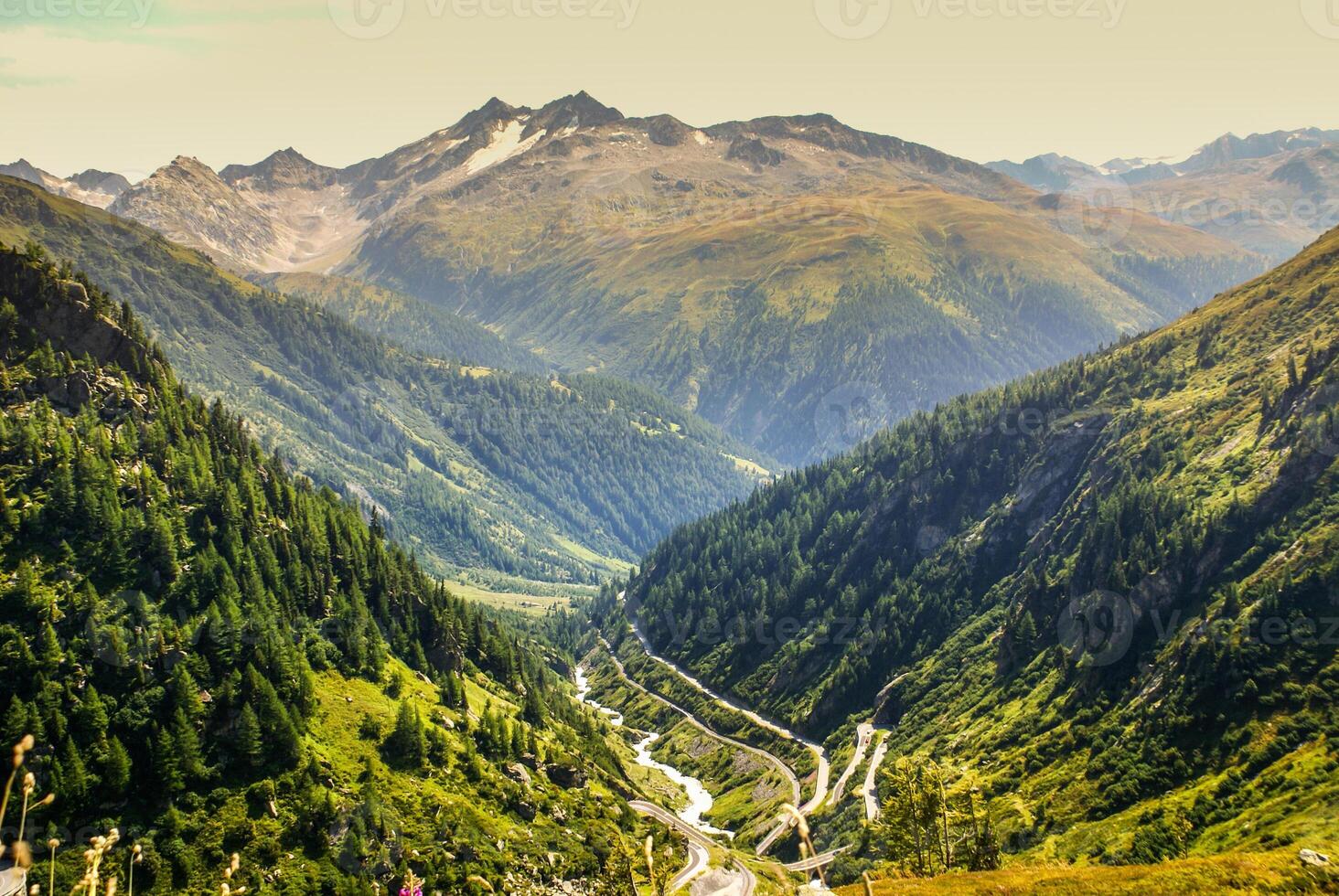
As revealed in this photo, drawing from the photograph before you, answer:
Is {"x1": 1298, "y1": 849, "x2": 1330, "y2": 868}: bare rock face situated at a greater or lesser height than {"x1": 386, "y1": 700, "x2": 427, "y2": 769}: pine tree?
greater

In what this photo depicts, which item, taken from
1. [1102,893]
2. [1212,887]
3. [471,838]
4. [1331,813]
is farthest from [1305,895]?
[471,838]

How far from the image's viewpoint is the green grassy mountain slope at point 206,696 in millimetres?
122625

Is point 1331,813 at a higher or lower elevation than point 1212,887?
lower

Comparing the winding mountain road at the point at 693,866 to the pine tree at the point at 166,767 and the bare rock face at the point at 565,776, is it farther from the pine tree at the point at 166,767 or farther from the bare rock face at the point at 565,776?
the pine tree at the point at 166,767

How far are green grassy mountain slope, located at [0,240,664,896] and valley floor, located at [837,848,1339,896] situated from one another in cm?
6975

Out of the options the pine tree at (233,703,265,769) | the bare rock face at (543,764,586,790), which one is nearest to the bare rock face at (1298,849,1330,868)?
the pine tree at (233,703,265,769)

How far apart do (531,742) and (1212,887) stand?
453ft

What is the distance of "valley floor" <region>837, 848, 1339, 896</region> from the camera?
198 feet

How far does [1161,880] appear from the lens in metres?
66.4

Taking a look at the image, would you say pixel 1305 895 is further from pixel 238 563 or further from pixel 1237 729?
pixel 238 563

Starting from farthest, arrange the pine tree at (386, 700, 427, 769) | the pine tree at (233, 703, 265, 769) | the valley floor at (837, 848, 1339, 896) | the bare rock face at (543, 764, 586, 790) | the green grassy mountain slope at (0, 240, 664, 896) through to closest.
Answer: the bare rock face at (543, 764, 586, 790), the pine tree at (386, 700, 427, 769), the pine tree at (233, 703, 265, 769), the green grassy mountain slope at (0, 240, 664, 896), the valley floor at (837, 848, 1339, 896)

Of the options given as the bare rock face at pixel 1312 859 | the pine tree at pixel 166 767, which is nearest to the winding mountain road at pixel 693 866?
the pine tree at pixel 166 767

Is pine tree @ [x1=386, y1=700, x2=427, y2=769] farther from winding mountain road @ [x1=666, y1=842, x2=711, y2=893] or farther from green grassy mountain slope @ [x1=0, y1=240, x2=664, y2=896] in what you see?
winding mountain road @ [x1=666, y1=842, x2=711, y2=893]

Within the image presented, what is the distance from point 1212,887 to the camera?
63156 mm
